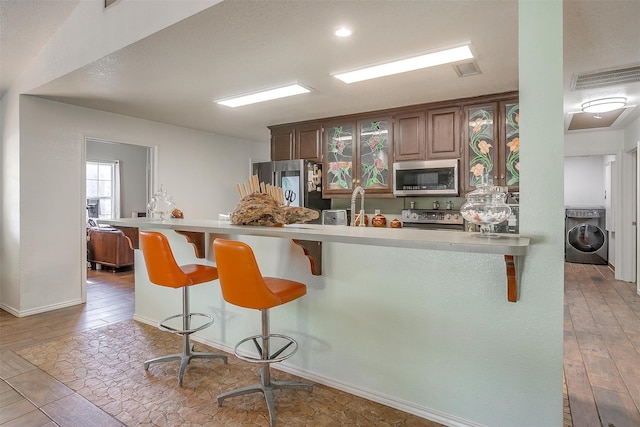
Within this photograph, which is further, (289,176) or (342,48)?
(289,176)

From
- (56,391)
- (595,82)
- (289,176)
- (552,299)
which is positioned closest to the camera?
(552,299)

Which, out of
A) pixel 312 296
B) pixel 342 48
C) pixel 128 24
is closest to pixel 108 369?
pixel 312 296

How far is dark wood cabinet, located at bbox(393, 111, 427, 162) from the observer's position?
3.84 meters

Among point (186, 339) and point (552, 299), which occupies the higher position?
point (552, 299)

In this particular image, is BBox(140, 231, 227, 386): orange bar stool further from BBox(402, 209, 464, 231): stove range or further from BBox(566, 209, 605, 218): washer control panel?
BBox(566, 209, 605, 218): washer control panel

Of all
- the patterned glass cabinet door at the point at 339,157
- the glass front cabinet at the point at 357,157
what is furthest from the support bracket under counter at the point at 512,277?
the patterned glass cabinet door at the point at 339,157

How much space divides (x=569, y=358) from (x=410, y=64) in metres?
2.55

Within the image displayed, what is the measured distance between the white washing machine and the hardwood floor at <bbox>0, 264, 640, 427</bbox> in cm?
213

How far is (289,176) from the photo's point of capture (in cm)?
455

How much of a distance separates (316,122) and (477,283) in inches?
131

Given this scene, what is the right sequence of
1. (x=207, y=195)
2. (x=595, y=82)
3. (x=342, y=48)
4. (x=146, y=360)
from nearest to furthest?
1. (x=342, y=48)
2. (x=146, y=360)
3. (x=595, y=82)
4. (x=207, y=195)

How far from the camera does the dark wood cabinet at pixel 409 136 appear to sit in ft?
12.6

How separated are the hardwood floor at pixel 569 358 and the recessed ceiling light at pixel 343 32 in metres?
2.22

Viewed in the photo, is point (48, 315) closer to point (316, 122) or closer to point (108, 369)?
point (108, 369)
